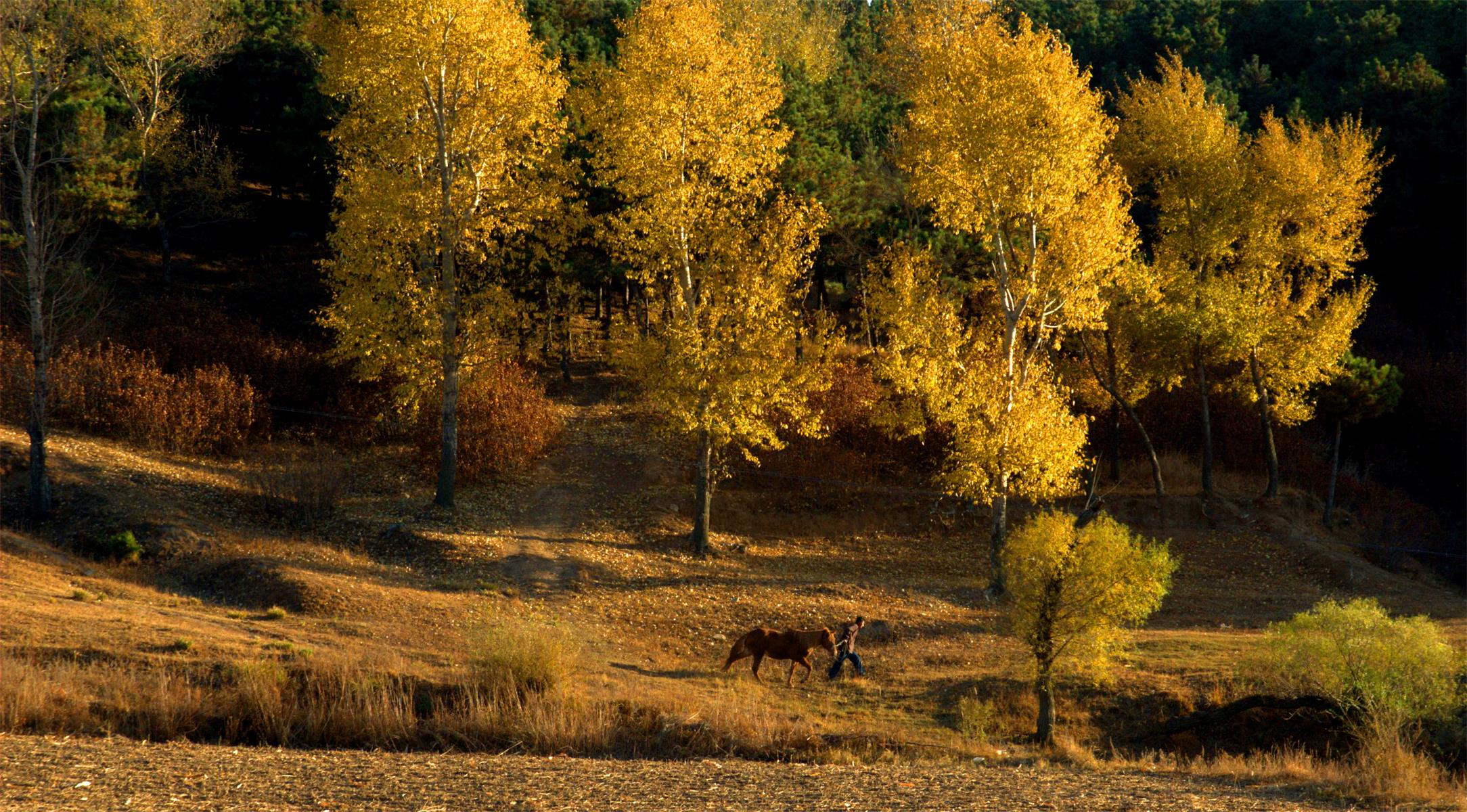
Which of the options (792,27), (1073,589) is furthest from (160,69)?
(1073,589)

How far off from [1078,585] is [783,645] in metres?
4.70

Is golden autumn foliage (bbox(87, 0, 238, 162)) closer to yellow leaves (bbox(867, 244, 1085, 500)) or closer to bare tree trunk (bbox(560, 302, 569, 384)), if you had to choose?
bare tree trunk (bbox(560, 302, 569, 384))

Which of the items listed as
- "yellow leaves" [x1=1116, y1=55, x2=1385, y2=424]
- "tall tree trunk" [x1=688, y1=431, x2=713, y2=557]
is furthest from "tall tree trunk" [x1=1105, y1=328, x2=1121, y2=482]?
"tall tree trunk" [x1=688, y1=431, x2=713, y2=557]

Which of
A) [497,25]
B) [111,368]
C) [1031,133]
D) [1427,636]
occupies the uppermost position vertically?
[497,25]

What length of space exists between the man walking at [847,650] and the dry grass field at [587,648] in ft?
0.88

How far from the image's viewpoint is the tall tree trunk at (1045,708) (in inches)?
616

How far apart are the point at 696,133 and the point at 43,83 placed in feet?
43.4

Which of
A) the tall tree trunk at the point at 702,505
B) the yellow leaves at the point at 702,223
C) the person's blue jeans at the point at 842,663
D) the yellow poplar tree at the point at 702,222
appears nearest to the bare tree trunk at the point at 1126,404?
the yellow leaves at the point at 702,223

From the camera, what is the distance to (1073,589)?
15.5 meters

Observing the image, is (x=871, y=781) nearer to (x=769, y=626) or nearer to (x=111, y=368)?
(x=769, y=626)

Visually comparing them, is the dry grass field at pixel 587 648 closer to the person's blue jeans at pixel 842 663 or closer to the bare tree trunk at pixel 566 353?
the person's blue jeans at pixel 842 663

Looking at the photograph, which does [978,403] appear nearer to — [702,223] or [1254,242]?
[702,223]

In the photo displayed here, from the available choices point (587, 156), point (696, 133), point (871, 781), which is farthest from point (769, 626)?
point (587, 156)

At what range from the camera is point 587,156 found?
104 ft
